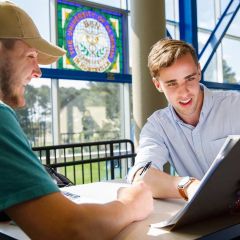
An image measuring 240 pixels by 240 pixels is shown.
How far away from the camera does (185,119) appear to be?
5.90 ft

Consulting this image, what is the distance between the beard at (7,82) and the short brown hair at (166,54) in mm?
860

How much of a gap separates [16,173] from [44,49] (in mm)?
612

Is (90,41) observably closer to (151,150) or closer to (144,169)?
(151,150)

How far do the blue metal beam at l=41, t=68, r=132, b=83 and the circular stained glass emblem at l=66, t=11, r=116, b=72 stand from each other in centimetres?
8

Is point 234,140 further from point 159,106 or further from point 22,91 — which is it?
point 159,106

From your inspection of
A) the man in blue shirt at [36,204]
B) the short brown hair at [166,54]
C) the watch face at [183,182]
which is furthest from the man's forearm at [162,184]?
the short brown hair at [166,54]

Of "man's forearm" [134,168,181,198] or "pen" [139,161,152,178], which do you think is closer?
"man's forearm" [134,168,181,198]

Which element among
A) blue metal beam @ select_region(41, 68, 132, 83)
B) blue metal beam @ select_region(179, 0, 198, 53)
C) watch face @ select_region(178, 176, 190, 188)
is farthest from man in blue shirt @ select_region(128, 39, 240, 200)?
blue metal beam @ select_region(179, 0, 198, 53)

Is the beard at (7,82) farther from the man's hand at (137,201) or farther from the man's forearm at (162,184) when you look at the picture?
the man's forearm at (162,184)

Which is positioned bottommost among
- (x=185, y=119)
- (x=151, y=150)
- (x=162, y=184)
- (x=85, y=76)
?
(x=162, y=184)

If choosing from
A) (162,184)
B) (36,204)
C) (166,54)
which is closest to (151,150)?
(162,184)

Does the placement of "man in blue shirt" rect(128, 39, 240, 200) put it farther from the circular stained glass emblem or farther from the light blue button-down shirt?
the circular stained glass emblem

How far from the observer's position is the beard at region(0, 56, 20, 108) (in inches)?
37.2

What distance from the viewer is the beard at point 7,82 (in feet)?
3.10
